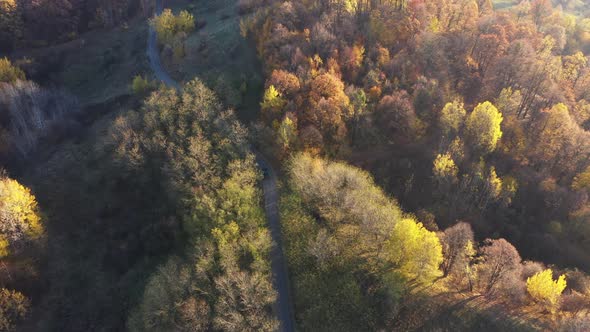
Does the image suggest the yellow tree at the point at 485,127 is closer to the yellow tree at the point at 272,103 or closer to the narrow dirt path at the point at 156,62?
the yellow tree at the point at 272,103

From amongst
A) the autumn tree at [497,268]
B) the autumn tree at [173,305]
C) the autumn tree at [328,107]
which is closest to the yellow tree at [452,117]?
the autumn tree at [328,107]

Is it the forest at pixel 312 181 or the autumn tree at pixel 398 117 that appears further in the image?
the autumn tree at pixel 398 117

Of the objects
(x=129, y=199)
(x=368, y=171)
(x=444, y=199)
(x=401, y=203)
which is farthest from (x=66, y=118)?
(x=444, y=199)

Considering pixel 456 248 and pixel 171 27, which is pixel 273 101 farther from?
pixel 171 27

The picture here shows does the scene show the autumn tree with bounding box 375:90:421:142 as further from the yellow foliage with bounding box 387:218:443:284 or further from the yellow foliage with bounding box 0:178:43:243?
the yellow foliage with bounding box 0:178:43:243

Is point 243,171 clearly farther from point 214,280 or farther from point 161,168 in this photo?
point 214,280
